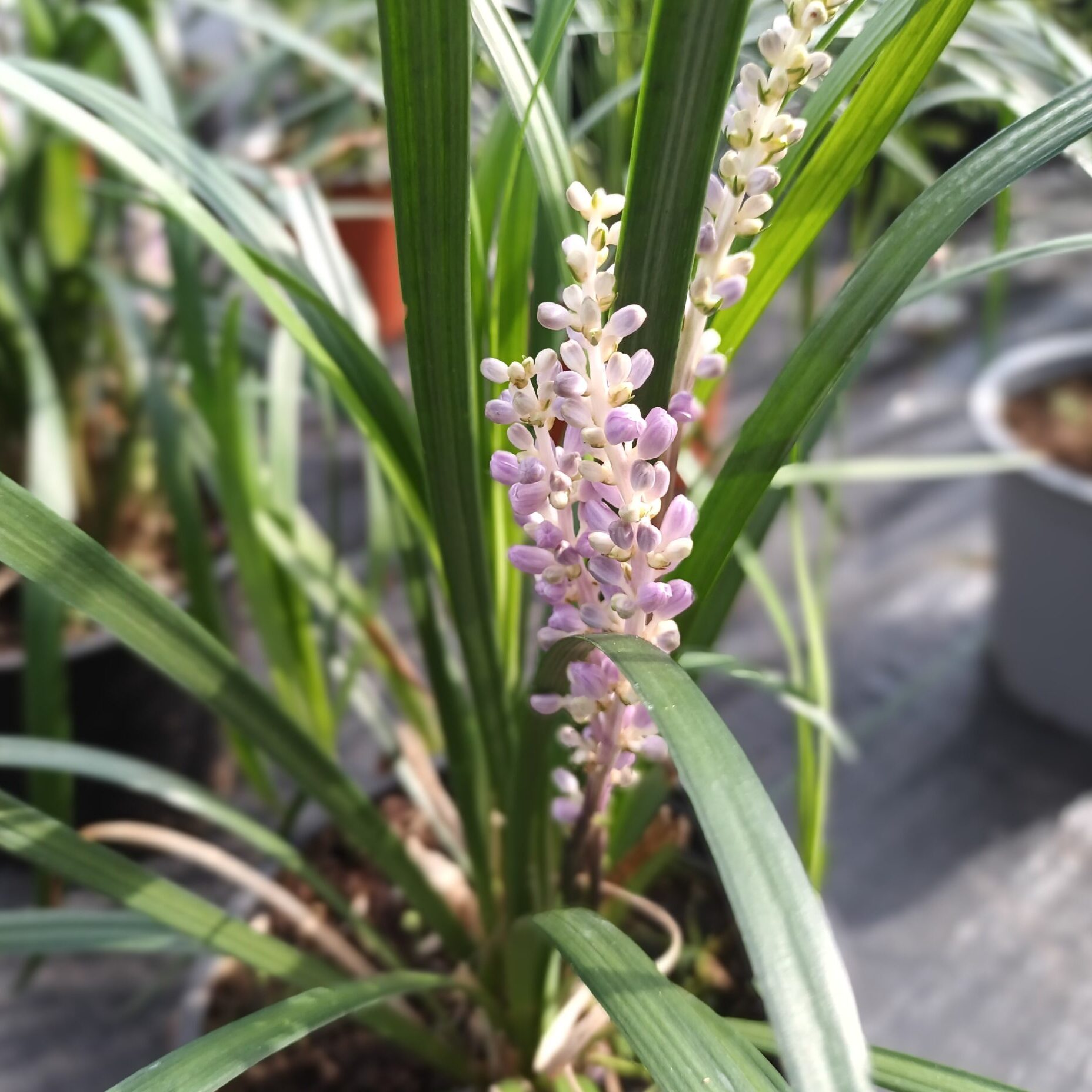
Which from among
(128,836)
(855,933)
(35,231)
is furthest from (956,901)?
(35,231)

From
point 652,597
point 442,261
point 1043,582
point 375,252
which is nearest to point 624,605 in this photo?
point 652,597

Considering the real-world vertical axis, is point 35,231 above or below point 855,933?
above

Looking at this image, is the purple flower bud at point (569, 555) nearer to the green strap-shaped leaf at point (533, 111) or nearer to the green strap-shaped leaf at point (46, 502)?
the green strap-shaped leaf at point (533, 111)

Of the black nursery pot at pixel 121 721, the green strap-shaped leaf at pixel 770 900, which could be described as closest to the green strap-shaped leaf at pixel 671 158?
the green strap-shaped leaf at pixel 770 900

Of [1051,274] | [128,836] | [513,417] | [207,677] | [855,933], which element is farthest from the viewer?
[1051,274]

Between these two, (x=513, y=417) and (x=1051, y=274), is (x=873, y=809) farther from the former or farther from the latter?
(x=1051, y=274)

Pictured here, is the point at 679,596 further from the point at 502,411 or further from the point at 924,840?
the point at 924,840
